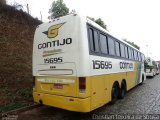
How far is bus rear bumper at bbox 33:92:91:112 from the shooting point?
5345mm

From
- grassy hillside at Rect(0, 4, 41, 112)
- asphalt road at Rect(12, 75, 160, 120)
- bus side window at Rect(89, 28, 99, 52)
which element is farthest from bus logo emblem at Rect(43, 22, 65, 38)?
grassy hillside at Rect(0, 4, 41, 112)

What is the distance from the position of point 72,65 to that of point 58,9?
70.9 ft

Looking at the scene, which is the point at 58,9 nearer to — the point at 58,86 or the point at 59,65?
the point at 59,65

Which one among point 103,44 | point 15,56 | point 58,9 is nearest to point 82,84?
point 103,44

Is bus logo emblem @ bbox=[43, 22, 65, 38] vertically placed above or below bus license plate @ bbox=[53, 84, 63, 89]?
above

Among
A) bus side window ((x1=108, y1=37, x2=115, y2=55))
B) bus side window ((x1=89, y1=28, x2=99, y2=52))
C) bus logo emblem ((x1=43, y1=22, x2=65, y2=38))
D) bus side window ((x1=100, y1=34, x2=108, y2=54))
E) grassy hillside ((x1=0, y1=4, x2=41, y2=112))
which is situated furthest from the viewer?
grassy hillside ((x1=0, y1=4, x2=41, y2=112))

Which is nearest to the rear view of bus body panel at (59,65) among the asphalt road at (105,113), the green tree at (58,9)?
the asphalt road at (105,113)

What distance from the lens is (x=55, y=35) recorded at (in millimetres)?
6145

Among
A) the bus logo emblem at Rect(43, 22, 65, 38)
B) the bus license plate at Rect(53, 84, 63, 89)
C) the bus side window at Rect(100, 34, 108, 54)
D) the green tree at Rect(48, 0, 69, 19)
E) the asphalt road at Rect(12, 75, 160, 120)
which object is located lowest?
the asphalt road at Rect(12, 75, 160, 120)

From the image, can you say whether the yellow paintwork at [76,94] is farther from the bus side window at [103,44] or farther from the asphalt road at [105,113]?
the bus side window at [103,44]

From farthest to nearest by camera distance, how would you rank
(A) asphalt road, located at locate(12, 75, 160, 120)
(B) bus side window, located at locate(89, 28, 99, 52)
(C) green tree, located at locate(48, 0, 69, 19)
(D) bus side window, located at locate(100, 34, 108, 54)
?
(C) green tree, located at locate(48, 0, 69, 19)
(D) bus side window, located at locate(100, 34, 108, 54)
(A) asphalt road, located at locate(12, 75, 160, 120)
(B) bus side window, located at locate(89, 28, 99, 52)

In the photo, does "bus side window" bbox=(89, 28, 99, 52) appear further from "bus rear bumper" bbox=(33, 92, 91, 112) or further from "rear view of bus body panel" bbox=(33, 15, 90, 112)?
"bus rear bumper" bbox=(33, 92, 91, 112)

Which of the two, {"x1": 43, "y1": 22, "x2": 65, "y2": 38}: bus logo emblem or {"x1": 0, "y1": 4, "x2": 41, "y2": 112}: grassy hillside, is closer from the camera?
{"x1": 43, "y1": 22, "x2": 65, "y2": 38}: bus logo emblem

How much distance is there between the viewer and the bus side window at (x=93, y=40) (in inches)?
236
